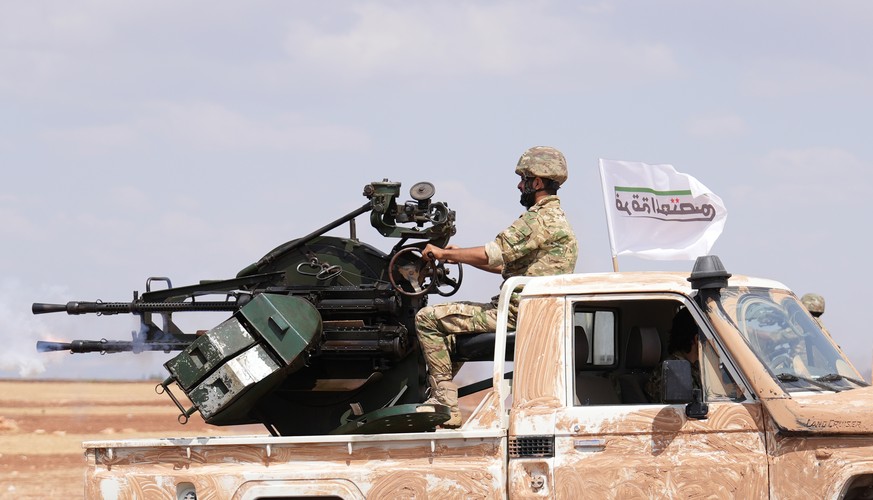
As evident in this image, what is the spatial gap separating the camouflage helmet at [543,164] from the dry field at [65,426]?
10041 mm

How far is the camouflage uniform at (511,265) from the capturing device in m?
6.95

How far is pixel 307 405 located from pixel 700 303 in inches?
116

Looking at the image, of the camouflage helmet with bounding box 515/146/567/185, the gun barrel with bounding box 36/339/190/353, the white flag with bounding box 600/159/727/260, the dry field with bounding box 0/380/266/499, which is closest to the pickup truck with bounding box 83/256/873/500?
the camouflage helmet with bounding box 515/146/567/185

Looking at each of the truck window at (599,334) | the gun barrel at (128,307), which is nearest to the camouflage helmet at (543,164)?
the truck window at (599,334)

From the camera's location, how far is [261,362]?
669 centimetres

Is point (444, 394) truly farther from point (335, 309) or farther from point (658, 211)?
point (658, 211)

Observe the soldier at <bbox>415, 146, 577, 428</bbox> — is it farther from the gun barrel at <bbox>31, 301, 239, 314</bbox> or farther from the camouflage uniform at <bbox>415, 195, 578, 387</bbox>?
the gun barrel at <bbox>31, 301, 239, 314</bbox>

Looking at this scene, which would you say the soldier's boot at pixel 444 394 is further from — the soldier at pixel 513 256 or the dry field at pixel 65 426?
the dry field at pixel 65 426

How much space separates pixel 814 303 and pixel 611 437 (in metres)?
1.89

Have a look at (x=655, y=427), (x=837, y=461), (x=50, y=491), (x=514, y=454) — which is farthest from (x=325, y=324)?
(x=50, y=491)

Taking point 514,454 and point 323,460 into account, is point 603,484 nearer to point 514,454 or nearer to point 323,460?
point 514,454

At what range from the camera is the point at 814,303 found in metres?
6.91

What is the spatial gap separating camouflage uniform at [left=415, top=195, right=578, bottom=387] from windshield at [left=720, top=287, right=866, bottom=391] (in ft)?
4.43

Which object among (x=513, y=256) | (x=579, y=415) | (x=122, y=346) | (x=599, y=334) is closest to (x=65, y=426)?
(x=122, y=346)
